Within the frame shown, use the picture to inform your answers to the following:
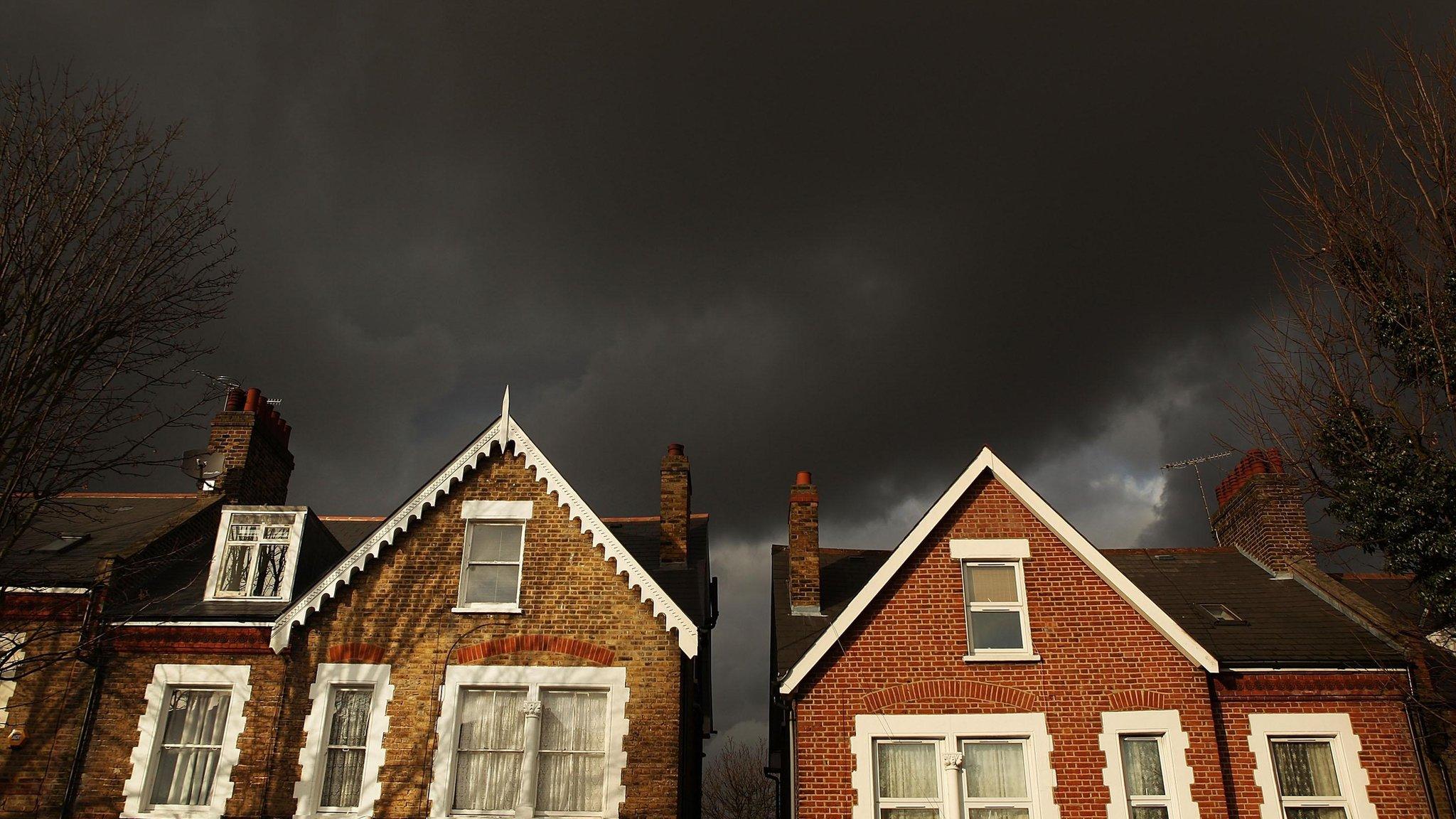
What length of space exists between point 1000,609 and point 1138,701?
8.87ft

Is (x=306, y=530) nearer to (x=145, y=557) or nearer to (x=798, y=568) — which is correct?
(x=145, y=557)

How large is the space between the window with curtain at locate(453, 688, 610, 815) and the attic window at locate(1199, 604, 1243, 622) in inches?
467

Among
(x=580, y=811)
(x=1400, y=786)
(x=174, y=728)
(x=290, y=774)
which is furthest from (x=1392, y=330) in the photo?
(x=174, y=728)

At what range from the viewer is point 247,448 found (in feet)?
73.5

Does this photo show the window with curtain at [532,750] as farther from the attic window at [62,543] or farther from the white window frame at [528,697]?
the attic window at [62,543]

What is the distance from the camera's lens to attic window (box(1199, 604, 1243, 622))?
18.7 metres

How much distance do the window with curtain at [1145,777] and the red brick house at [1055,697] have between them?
0.03 meters

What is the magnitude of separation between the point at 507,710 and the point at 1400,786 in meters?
15.2

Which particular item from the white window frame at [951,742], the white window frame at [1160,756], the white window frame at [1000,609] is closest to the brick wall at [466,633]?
the white window frame at [951,742]

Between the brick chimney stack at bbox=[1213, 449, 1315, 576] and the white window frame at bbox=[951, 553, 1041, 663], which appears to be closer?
the white window frame at bbox=[951, 553, 1041, 663]

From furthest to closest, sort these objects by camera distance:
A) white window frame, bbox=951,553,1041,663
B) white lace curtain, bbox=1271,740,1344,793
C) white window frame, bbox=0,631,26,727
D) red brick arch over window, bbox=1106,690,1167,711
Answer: white window frame, bbox=951,553,1041,663 < white window frame, bbox=0,631,26,727 < red brick arch over window, bbox=1106,690,1167,711 < white lace curtain, bbox=1271,740,1344,793

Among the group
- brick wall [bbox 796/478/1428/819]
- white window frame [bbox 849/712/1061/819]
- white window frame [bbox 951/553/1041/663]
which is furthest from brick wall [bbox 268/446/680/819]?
white window frame [bbox 951/553/1041/663]

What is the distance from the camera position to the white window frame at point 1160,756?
15.9 meters

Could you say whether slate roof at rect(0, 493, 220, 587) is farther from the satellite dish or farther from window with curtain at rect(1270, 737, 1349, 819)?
window with curtain at rect(1270, 737, 1349, 819)
